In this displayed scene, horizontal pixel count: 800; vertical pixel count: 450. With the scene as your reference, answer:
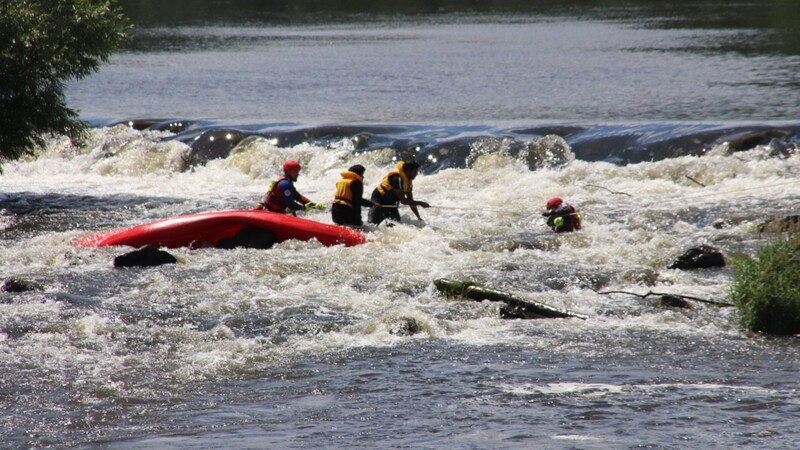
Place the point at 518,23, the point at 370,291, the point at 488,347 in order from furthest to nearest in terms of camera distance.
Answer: the point at 518,23, the point at 370,291, the point at 488,347

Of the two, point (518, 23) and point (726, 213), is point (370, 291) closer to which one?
point (726, 213)

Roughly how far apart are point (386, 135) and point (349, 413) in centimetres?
1480

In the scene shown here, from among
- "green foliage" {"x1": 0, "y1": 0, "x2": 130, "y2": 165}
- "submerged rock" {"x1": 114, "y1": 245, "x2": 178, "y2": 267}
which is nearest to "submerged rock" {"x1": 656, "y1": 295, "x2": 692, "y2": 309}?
"submerged rock" {"x1": 114, "y1": 245, "x2": 178, "y2": 267}

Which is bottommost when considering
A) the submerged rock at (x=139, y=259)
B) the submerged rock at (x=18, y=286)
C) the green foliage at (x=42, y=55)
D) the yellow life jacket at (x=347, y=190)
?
the submerged rock at (x=139, y=259)

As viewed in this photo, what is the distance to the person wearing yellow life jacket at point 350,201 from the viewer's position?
49.6 ft

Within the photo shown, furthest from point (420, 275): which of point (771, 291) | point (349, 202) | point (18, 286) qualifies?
point (18, 286)

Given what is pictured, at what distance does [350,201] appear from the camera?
50.0 ft

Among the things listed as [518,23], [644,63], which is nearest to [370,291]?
[644,63]

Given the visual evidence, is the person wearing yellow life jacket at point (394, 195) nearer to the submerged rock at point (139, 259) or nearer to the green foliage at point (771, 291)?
the submerged rock at point (139, 259)

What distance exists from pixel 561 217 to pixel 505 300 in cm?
392

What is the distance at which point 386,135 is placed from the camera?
72.6 feet

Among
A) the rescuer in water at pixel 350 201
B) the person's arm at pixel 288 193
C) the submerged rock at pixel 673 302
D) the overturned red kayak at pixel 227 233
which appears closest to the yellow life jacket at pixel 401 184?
the rescuer in water at pixel 350 201

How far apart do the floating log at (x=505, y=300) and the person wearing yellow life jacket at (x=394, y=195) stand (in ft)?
13.0

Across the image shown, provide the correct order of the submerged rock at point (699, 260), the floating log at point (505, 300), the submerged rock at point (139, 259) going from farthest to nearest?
the submerged rock at point (139, 259) → the submerged rock at point (699, 260) → the floating log at point (505, 300)
